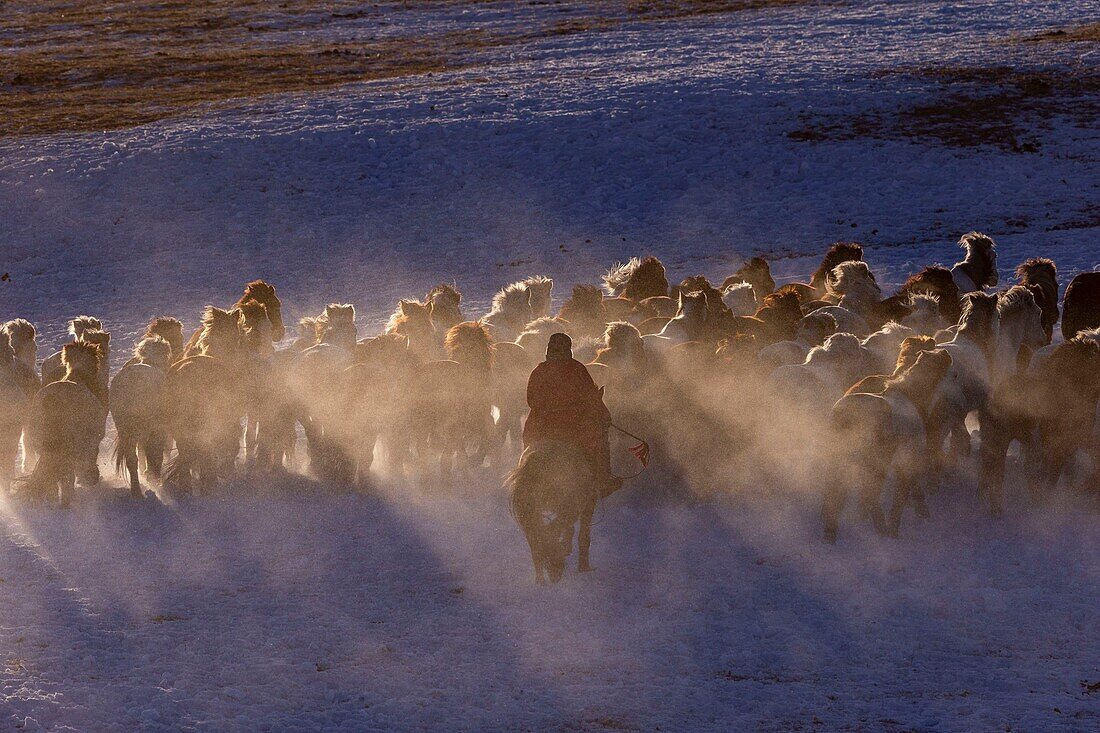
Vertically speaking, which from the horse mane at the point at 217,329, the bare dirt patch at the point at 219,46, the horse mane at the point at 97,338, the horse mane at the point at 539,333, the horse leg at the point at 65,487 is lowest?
the horse leg at the point at 65,487

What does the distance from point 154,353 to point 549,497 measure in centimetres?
517

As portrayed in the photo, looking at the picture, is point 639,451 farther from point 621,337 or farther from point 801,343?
point 801,343

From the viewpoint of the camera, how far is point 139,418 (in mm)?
11062

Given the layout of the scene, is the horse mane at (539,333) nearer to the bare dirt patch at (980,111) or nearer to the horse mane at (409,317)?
the horse mane at (409,317)

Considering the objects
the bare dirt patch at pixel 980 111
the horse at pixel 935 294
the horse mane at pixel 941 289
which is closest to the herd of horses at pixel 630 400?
the horse at pixel 935 294

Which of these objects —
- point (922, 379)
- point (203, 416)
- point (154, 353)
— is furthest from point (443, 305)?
point (922, 379)

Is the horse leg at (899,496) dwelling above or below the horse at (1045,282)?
below

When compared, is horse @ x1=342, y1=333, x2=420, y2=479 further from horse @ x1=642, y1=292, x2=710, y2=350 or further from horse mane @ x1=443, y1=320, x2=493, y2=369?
horse @ x1=642, y1=292, x2=710, y2=350

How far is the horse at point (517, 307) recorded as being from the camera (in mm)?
14180

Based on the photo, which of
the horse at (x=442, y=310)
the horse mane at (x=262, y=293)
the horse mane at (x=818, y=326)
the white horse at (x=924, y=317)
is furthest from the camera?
the horse mane at (x=262, y=293)

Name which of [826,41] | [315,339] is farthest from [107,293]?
[826,41]

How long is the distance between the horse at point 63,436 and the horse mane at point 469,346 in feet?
11.2

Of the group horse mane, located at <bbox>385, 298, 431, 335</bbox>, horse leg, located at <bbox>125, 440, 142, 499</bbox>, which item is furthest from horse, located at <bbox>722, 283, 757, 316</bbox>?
horse leg, located at <bbox>125, 440, 142, 499</bbox>

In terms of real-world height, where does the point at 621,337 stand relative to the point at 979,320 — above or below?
above
